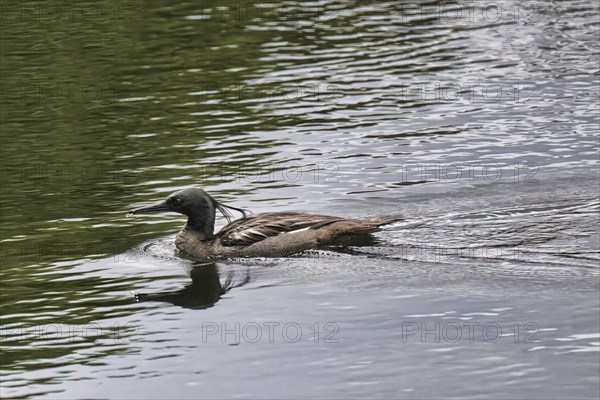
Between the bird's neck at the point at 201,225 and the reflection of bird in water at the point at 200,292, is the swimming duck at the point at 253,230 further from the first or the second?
the reflection of bird in water at the point at 200,292

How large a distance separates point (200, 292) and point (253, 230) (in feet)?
4.22

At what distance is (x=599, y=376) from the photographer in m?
11.4

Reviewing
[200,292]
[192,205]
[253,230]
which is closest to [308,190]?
[192,205]

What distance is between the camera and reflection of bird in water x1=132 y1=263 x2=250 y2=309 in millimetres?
13828

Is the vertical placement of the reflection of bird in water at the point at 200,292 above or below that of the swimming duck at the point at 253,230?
below

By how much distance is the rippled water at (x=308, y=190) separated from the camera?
39.6 feet

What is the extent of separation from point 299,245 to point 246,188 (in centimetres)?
260

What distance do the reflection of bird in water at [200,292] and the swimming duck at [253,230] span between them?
0.43 m

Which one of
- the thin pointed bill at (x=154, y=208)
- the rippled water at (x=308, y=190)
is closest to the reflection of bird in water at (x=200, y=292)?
the rippled water at (x=308, y=190)

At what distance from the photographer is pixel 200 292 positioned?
14.2 meters

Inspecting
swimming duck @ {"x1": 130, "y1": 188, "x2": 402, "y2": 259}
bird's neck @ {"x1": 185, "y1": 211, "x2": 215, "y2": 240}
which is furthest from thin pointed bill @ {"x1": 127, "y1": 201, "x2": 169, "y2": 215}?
bird's neck @ {"x1": 185, "y1": 211, "x2": 215, "y2": 240}

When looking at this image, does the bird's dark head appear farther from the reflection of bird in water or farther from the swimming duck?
the reflection of bird in water

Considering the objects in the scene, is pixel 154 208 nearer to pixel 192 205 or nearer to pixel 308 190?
pixel 192 205

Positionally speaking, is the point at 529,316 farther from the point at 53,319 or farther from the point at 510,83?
the point at 510,83
